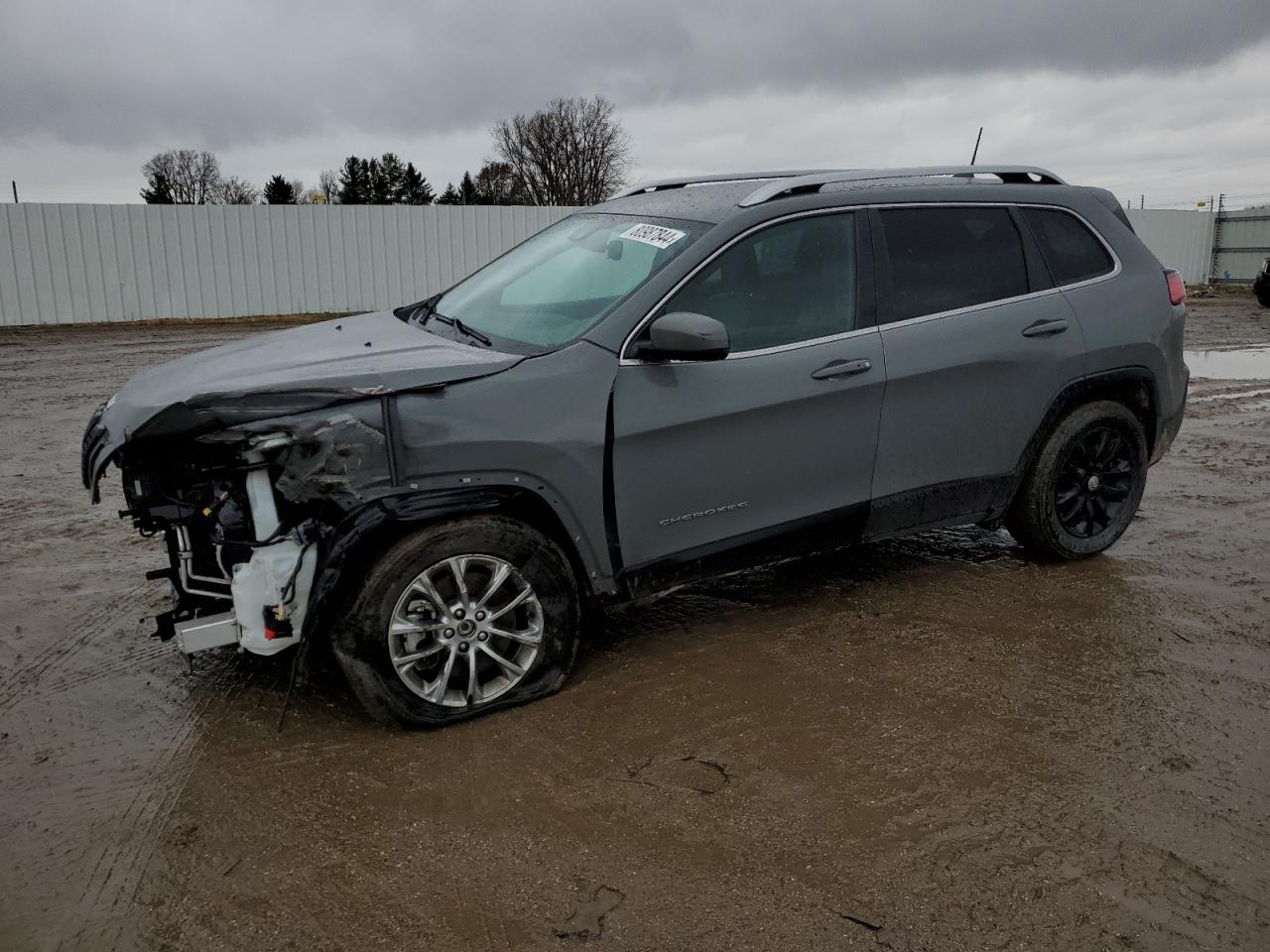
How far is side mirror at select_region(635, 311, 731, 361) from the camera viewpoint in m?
3.57

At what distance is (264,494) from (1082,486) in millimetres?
3834

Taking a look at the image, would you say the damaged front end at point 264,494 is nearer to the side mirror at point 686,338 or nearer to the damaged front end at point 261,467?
the damaged front end at point 261,467

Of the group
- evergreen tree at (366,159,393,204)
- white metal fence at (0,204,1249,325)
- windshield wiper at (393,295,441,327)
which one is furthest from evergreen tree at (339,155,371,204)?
windshield wiper at (393,295,441,327)

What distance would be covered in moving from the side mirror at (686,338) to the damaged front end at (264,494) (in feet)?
3.24

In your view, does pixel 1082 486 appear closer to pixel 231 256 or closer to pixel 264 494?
pixel 264 494

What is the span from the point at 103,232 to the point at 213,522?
1904 centimetres

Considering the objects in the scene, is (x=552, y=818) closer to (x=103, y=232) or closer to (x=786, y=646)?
(x=786, y=646)

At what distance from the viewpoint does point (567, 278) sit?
→ 4.28m

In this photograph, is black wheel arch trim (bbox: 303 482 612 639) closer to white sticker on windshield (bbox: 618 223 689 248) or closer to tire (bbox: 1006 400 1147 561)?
white sticker on windshield (bbox: 618 223 689 248)

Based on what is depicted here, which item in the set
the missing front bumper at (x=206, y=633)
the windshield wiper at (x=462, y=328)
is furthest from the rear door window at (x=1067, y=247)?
the missing front bumper at (x=206, y=633)

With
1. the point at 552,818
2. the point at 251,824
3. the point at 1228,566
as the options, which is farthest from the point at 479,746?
the point at 1228,566

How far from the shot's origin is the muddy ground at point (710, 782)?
2.62 metres

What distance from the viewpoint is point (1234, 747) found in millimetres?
3393

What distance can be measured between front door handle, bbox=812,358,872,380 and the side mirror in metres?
0.54
